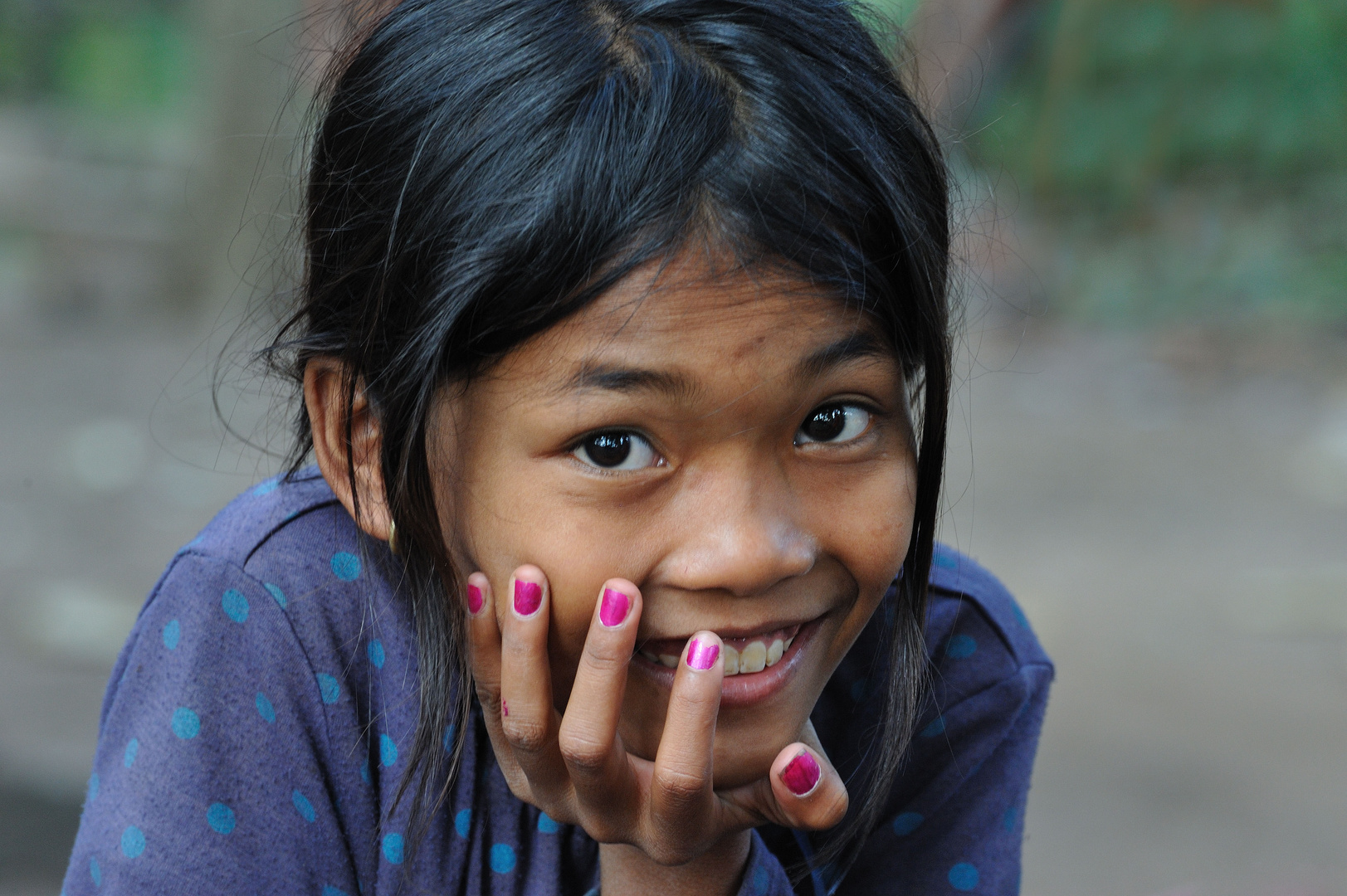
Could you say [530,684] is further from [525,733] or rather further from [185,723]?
[185,723]

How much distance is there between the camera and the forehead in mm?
1256

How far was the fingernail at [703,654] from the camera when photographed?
1.31 m

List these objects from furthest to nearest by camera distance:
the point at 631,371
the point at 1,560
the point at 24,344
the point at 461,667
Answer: the point at 24,344 → the point at 1,560 → the point at 461,667 → the point at 631,371

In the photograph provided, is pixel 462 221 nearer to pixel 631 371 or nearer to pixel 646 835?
pixel 631 371

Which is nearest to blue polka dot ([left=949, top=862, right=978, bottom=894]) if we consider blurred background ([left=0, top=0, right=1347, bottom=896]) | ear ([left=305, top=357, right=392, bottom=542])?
ear ([left=305, top=357, right=392, bottom=542])

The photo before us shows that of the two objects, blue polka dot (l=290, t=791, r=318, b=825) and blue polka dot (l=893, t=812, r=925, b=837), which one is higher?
blue polka dot (l=290, t=791, r=318, b=825)

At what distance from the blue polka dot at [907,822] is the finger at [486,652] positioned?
1.70ft

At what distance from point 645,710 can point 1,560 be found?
12.2ft

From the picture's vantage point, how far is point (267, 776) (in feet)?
4.93

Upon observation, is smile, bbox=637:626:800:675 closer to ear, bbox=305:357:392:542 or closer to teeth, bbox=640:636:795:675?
teeth, bbox=640:636:795:675

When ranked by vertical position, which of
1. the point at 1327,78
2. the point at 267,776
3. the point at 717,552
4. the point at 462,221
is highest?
the point at 462,221

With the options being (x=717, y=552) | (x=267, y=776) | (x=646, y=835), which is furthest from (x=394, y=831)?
(x=717, y=552)

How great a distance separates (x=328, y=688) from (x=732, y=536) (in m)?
0.56

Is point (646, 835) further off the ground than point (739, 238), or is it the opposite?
point (739, 238)
